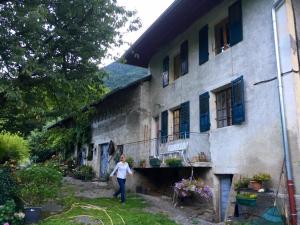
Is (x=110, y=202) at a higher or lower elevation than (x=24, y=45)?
lower

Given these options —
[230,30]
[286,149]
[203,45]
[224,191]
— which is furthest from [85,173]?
[286,149]

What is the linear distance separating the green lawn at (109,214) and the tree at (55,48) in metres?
3.72

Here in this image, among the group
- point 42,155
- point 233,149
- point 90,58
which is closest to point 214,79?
point 233,149

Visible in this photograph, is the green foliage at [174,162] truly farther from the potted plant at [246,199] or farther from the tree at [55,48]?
the tree at [55,48]

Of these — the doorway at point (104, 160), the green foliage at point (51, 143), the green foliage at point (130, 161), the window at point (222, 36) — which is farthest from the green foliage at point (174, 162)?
the green foliage at point (51, 143)

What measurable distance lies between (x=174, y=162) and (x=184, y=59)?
15.3 feet

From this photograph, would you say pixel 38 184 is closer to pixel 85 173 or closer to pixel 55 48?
pixel 55 48

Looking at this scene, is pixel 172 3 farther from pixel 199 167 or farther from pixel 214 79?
pixel 199 167

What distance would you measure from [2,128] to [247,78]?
1170cm

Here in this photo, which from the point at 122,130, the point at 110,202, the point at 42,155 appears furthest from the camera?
the point at 42,155

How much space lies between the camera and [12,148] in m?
14.9

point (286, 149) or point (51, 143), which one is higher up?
point (51, 143)

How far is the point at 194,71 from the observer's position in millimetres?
13188

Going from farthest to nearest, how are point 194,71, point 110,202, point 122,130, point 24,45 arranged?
1. point 122,130
2. point 194,71
3. point 110,202
4. point 24,45
